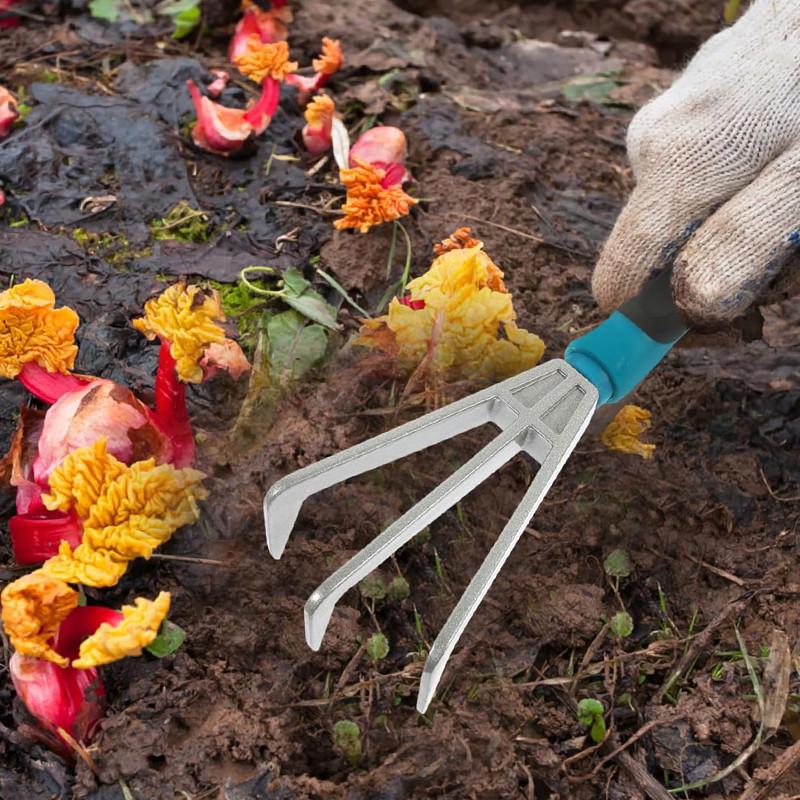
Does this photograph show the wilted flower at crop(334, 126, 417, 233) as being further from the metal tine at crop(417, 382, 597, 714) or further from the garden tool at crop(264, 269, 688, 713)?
the metal tine at crop(417, 382, 597, 714)

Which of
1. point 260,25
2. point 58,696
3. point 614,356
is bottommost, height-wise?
point 58,696

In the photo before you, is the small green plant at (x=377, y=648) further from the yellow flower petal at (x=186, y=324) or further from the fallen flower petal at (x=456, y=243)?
the fallen flower petal at (x=456, y=243)

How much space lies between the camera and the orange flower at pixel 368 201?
217cm

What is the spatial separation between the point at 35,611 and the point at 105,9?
7.55ft

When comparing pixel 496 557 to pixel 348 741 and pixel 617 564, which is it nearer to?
pixel 348 741

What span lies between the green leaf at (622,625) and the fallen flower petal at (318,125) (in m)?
1.50

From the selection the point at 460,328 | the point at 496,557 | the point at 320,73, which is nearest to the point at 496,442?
the point at 496,557

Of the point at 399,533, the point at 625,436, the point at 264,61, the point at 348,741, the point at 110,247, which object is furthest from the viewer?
the point at 264,61

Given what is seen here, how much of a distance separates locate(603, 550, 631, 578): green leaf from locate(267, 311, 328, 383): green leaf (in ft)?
2.39

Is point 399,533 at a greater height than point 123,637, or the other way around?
point 399,533

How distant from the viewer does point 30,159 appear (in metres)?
2.49

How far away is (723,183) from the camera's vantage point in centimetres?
181

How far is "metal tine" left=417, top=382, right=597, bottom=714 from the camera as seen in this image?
4.15 ft

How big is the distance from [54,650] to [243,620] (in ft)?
1.05
